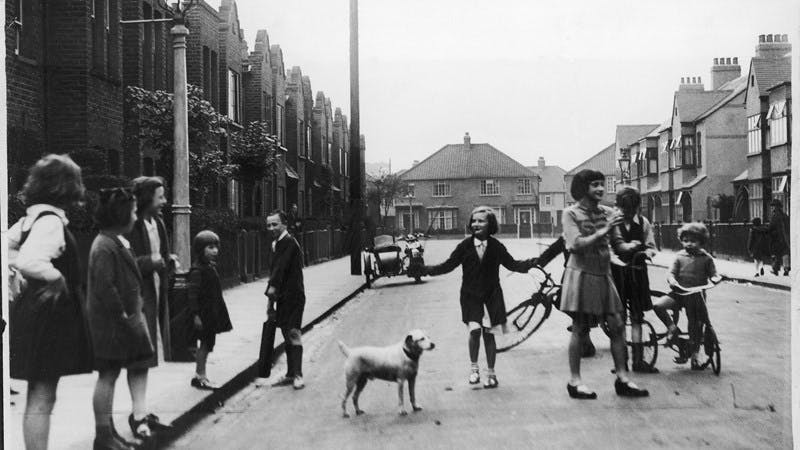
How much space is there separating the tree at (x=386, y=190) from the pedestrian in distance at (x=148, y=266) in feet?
8.86

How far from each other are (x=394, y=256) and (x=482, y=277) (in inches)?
59.1

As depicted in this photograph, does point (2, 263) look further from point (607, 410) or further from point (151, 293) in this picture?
point (607, 410)

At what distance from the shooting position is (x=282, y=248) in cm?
628

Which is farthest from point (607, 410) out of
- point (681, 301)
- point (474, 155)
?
point (474, 155)

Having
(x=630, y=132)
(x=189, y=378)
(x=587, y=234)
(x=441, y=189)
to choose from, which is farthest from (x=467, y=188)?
(x=189, y=378)

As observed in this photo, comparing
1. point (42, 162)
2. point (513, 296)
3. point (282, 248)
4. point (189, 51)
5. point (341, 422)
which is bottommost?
point (341, 422)

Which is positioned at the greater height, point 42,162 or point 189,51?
point 189,51

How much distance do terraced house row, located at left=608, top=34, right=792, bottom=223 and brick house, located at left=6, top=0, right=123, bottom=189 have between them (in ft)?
11.5

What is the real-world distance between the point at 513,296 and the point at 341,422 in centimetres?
278

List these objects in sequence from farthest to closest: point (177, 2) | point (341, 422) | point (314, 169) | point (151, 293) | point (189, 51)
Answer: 1. point (314, 169)
2. point (189, 51)
3. point (177, 2)
4. point (341, 422)
5. point (151, 293)

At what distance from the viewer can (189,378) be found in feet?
19.2

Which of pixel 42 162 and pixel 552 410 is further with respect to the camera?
pixel 552 410

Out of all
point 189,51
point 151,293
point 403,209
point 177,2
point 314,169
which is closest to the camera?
point 151,293

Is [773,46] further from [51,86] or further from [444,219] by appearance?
[51,86]
